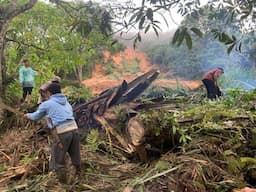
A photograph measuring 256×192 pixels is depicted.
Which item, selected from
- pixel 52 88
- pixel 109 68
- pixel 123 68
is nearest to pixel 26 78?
pixel 52 88

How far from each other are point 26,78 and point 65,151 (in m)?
3.98

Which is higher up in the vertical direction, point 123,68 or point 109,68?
point 109,68

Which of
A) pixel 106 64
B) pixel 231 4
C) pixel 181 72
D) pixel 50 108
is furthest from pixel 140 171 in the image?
pixel 106 64

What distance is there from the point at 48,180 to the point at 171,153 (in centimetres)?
155

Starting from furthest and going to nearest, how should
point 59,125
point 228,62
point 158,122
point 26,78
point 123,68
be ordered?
point 123,68 < point 228,62 < point 26,78 < point 158,122 < point 59,125

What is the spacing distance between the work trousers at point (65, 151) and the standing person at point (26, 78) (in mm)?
3674

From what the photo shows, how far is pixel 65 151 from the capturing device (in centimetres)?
478

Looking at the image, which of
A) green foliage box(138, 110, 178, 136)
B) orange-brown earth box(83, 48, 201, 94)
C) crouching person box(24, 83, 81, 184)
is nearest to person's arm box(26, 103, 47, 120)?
crouching person box(24, 83, 81, 184)

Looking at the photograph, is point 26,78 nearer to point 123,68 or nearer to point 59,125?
point 59,125

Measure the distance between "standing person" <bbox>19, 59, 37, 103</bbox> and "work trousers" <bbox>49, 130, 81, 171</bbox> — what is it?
3674 mm

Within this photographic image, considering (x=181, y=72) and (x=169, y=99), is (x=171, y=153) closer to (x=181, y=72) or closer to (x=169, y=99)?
(x=169, y=99)

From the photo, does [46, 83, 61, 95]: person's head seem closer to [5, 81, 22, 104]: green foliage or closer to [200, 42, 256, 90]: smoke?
[5, 81, 22, 104]: green foliage

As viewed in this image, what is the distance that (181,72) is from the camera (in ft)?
62.4

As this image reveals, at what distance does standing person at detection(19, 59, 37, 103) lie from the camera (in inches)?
326
